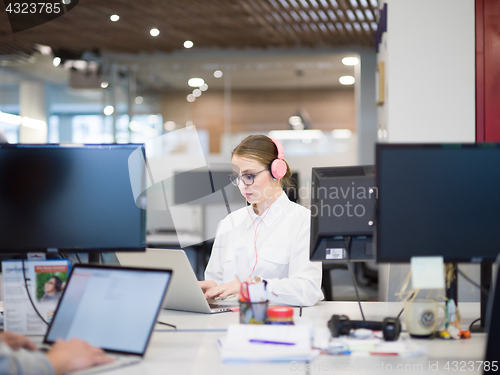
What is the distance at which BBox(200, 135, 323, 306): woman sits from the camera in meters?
2.19

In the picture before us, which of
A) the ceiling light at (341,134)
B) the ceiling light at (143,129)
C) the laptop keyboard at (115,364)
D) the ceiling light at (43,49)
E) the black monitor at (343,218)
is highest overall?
the ceiling light at (43,49)

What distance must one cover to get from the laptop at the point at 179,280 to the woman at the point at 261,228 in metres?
0.30

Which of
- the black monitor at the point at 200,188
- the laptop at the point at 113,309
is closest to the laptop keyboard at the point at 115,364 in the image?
the laptop at the point at 113,309

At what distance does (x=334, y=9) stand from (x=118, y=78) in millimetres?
3203

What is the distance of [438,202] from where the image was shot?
4.59 ft

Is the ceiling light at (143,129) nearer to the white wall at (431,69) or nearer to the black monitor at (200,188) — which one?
the black monitor at (200,188)

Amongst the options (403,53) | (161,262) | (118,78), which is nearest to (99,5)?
(118,78)

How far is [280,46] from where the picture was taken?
633 cm

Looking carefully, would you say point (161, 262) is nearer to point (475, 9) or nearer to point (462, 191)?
point (462, 191)

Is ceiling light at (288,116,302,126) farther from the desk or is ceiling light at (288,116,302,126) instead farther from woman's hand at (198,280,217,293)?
the desk

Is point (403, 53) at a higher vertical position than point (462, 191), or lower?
higher

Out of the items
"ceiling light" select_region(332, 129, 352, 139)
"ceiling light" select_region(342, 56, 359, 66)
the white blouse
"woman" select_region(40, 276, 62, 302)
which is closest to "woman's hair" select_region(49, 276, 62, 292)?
"woman" select_region(40, 276, 62, 302)

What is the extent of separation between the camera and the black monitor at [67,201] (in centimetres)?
147

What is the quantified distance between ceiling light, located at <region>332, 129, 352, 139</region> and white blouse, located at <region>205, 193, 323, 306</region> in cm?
445
